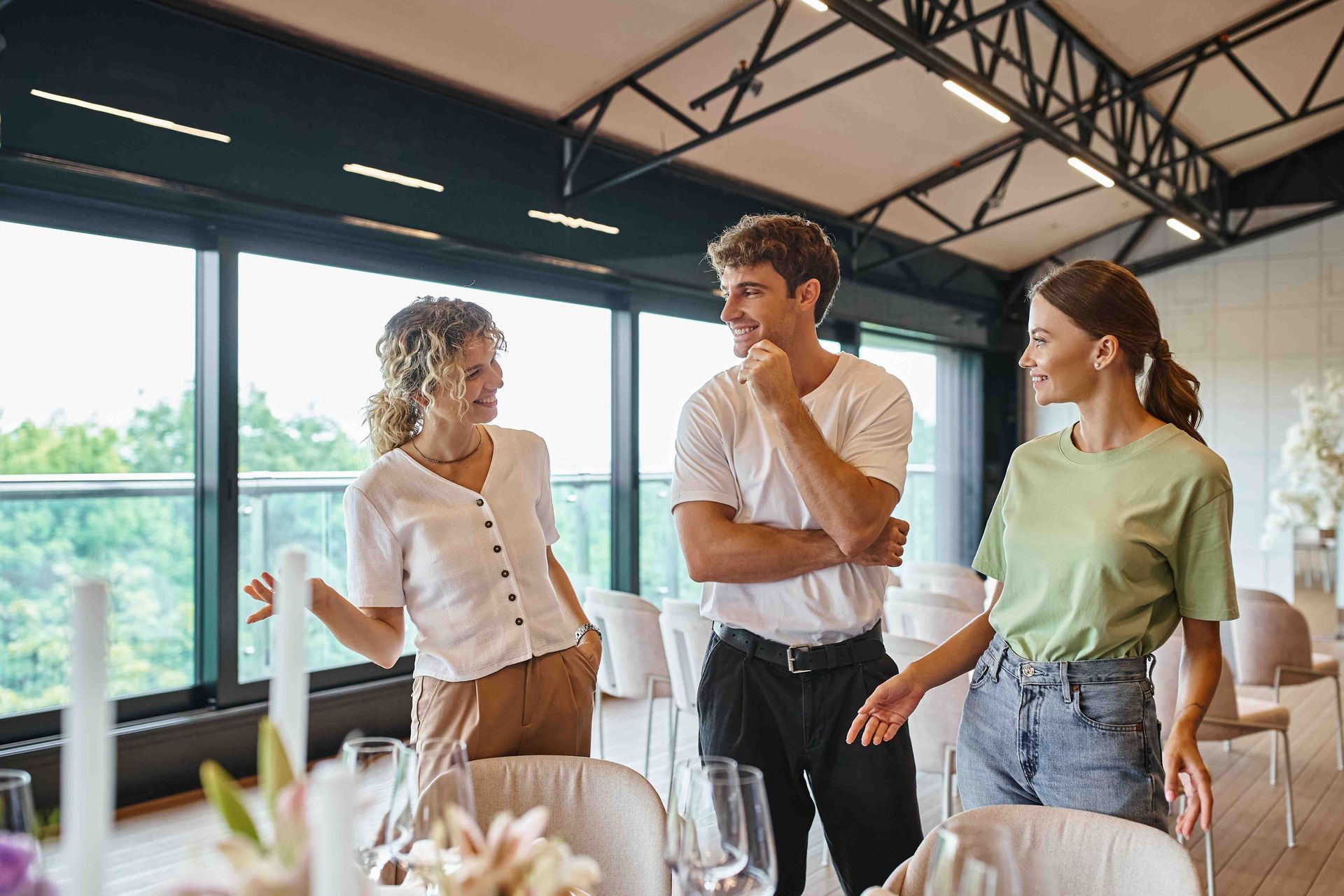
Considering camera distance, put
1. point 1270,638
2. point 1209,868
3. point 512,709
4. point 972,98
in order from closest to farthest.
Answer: point 512,709 < point 1209,868 < point 1270,638 < point 972,98

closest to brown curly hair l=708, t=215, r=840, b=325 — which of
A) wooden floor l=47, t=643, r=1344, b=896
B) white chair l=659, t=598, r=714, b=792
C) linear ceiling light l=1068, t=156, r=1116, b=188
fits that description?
white chair l=659, t=598, r=714, b=792

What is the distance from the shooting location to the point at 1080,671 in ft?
5.48

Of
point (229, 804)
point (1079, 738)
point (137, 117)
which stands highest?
point (137, 117)

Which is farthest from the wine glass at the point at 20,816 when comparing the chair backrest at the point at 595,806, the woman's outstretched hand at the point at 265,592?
the chair backrest at the point at 595,806

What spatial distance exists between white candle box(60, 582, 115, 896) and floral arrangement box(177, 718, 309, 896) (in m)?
0.07

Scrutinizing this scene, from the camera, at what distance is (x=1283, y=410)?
9609 millimetres

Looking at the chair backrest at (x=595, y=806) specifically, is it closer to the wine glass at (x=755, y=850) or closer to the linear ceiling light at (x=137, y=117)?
the wine glass at (x=755, y=850)

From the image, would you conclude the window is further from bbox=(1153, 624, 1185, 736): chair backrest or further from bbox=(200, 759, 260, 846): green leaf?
bbox=(200, 759, 260, 846): green leaf

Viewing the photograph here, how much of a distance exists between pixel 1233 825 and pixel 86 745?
4422 millimetres

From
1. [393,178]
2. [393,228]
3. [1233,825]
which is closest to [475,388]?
[393,228]

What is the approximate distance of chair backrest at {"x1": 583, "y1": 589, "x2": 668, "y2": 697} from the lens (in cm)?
404

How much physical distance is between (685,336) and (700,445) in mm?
5070

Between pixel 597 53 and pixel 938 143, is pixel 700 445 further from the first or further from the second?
pixel 938 143

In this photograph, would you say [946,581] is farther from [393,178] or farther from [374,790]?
[374,790]
